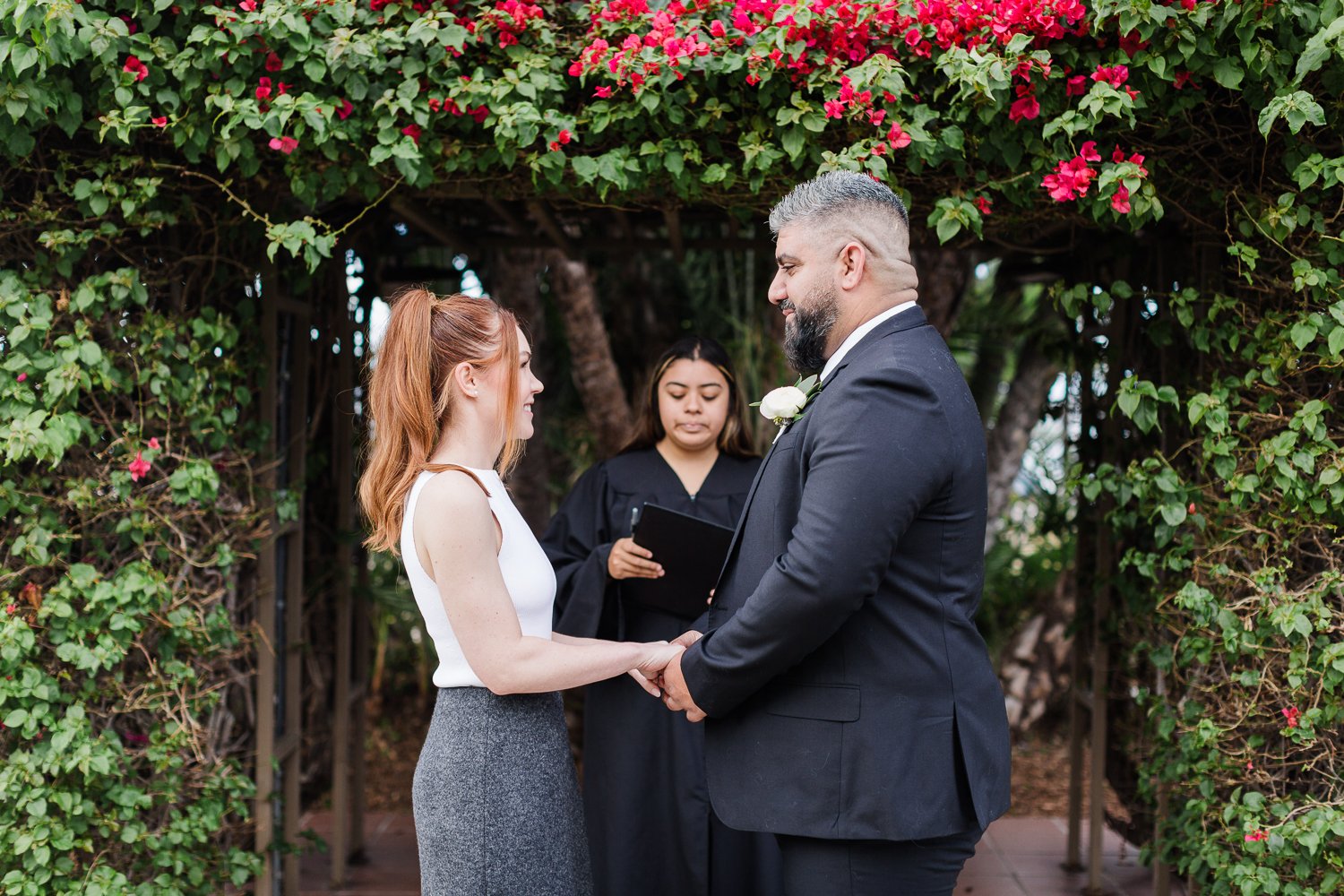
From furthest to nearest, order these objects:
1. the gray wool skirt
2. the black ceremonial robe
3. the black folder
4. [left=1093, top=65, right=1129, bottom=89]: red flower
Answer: the black ceremonial robe, the black folder, [left=1093, top=65, right=1129, bottom=89]: red flower, the gray wool skirt

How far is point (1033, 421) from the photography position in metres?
7.47

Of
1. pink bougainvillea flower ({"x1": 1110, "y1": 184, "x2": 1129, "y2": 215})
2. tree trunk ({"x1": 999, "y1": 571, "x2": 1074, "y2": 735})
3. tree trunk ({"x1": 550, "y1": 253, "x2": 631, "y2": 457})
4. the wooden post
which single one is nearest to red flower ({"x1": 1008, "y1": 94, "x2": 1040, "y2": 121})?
pink bougainvillea flower ({"x1": 1110, "y1": 184, "x2": 1129, "y2": 215})

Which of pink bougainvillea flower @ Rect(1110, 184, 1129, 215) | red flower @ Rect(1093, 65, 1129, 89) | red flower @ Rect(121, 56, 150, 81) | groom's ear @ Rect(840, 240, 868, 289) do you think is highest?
red flower @ Rect(121, 56, 150, 81)

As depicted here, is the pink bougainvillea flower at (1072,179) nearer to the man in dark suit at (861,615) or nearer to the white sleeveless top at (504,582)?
the man in dark suit at (861,615)

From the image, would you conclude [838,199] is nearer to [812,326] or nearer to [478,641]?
[812,326]

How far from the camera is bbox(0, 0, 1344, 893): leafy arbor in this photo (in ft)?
8.00

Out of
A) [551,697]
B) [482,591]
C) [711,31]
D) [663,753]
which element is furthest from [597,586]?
[711,31]

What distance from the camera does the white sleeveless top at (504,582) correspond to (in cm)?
197

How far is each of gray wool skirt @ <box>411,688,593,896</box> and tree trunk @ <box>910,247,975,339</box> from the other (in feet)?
11.4

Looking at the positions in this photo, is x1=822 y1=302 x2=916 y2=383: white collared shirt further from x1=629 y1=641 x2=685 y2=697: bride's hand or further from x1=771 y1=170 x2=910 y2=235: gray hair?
x1=629 y1=641 x2=685 y2=697: bride's hand

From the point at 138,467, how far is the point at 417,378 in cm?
116

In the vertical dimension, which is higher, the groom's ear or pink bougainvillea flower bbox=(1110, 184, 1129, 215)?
pink bougainvillea flower bbox=(1110, 184, 1129, 215)

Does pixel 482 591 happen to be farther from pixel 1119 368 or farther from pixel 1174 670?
pixel 1119 368

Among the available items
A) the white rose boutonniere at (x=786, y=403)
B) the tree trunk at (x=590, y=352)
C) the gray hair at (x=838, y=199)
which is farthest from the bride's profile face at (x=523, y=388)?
the tree trunk at (x=590, y=352)
